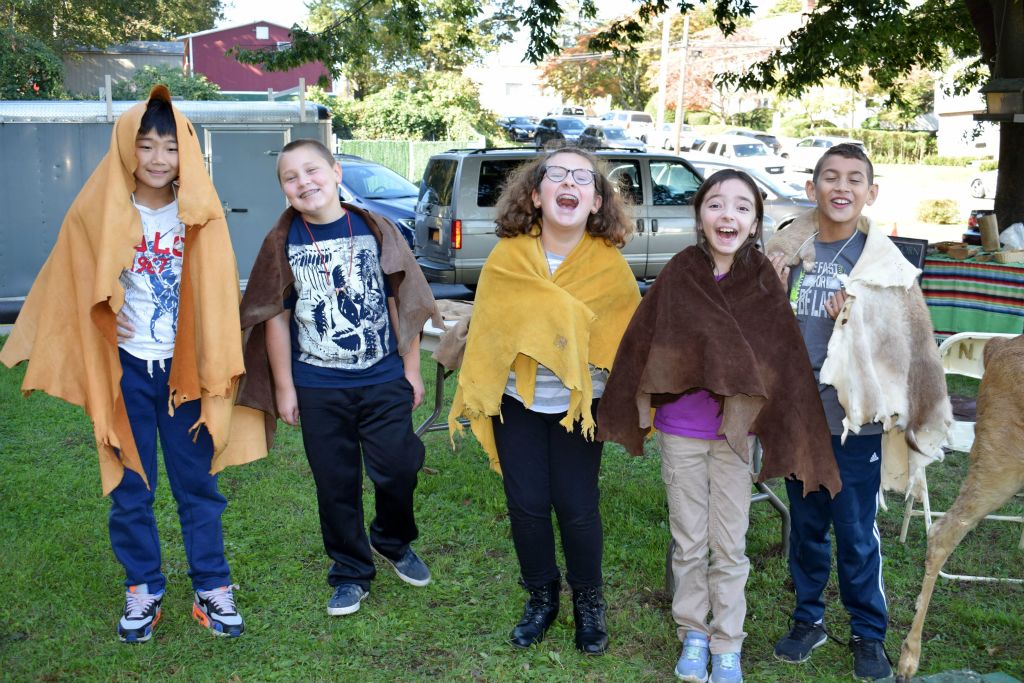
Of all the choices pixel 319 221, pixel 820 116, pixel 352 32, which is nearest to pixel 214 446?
pixel 319 221

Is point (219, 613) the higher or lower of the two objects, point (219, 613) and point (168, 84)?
the lower

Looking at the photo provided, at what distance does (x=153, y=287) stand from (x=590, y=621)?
191cm

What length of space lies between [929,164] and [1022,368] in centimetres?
3754

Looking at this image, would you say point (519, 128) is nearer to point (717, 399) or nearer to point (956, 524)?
point (717, 399)

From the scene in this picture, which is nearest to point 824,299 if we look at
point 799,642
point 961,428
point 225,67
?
point 799,642

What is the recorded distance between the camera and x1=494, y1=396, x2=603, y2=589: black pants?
10.6 ft

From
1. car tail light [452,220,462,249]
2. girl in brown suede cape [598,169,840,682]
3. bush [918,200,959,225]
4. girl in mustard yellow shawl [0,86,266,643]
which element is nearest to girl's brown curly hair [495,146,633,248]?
girl in brown suede cape [598,169,840,682]

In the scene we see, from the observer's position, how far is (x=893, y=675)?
10.3 feet

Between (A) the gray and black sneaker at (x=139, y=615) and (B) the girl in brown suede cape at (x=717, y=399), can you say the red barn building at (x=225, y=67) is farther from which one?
(B) the girl in brown suede cape at (x=717, y=399)

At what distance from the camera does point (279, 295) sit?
130 inches

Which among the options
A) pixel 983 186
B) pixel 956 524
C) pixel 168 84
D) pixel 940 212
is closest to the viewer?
pixel 956 524

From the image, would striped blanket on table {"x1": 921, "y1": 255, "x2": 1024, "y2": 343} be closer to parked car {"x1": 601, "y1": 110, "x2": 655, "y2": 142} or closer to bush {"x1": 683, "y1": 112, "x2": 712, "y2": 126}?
parked car {"x1": 601, "y1": 110, "x2": 655, "y2": 142}

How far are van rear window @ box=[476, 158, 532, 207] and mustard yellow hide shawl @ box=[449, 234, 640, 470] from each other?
862cm

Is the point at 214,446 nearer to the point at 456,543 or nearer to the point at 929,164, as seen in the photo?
the point at 456,543
